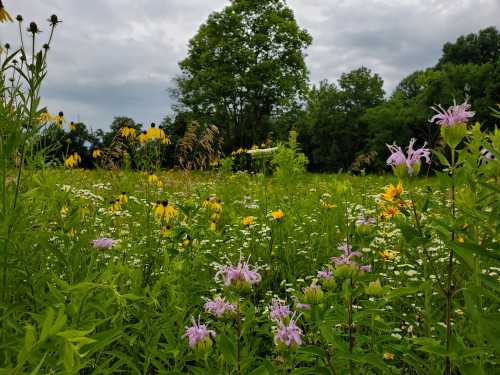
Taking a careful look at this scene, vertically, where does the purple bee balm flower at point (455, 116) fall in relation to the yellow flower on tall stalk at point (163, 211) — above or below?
above

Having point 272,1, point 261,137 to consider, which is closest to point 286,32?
point 272,1

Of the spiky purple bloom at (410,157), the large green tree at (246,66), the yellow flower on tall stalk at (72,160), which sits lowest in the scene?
the spiky purple bloom at (410,157)

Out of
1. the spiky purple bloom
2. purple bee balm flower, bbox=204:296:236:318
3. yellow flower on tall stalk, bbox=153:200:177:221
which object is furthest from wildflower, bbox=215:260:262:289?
yellow flower on tall stalk, bbox=153:200:177:221

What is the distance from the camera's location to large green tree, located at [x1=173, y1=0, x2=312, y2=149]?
81.9 feet

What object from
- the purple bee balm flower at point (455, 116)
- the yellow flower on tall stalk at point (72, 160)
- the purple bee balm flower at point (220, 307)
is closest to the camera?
the purple bee balm flower at point (455, 116)

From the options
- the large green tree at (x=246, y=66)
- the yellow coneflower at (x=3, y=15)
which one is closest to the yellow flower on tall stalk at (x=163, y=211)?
the yellow coneflower at (x=3, y=15)

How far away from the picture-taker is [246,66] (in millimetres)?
25609

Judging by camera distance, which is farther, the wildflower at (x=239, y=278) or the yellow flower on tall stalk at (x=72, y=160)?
the yellow flower on tall stalk at (x=72, y=160)

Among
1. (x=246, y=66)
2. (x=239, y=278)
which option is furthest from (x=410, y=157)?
(x=246, y=66)

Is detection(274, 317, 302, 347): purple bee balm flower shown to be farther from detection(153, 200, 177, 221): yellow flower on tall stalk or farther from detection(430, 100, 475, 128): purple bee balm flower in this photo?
detection(153, 200, 177, 221): yellow flower on tall stalk

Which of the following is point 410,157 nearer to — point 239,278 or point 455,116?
point 455,116

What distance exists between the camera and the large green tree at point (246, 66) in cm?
2495

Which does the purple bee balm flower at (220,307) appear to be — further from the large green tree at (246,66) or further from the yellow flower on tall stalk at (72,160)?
the large green tree at (246,66)

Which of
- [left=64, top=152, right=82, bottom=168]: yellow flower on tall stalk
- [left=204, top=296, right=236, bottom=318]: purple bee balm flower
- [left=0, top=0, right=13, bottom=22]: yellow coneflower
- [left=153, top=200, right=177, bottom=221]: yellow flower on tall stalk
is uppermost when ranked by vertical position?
[left=0, top=0, right=13, bottom=22]: yellow coneflower
